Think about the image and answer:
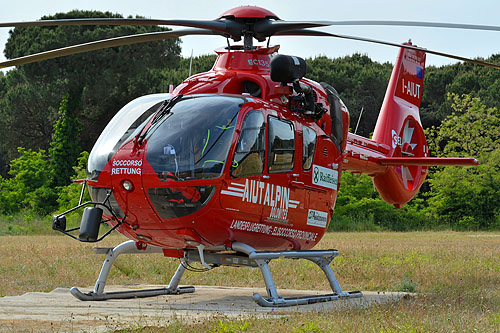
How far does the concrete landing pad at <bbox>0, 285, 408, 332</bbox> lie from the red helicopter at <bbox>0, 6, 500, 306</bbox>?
357 millimetres

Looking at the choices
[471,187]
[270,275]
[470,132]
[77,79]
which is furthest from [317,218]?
[470,132]

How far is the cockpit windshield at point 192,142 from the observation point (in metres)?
7.40

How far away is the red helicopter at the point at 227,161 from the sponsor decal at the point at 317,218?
2 cm

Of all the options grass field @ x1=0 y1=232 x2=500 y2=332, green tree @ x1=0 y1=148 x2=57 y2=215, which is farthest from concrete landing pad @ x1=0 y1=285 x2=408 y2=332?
green tree @ x1=0 y1=148 x2=57 y2=215

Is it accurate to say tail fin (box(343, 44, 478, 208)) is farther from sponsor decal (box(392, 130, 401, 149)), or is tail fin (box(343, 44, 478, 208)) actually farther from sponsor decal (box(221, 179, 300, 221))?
sponsor decal (box(221, 179, 300, 221))

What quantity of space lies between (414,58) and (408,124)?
5.46 ft

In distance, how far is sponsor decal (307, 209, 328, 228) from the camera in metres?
9.24

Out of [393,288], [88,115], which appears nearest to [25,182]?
[88,115]

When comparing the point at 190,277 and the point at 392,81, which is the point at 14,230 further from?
the point at 392,81

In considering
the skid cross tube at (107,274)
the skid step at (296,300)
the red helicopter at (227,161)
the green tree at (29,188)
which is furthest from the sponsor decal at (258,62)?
the green tree at (29,188)

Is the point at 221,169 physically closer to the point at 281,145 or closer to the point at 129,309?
the point at 281,145

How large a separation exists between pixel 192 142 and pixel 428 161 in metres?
4.99

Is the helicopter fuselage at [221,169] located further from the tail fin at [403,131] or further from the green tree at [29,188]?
the green tree at [29,188]

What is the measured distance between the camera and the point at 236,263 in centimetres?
825
